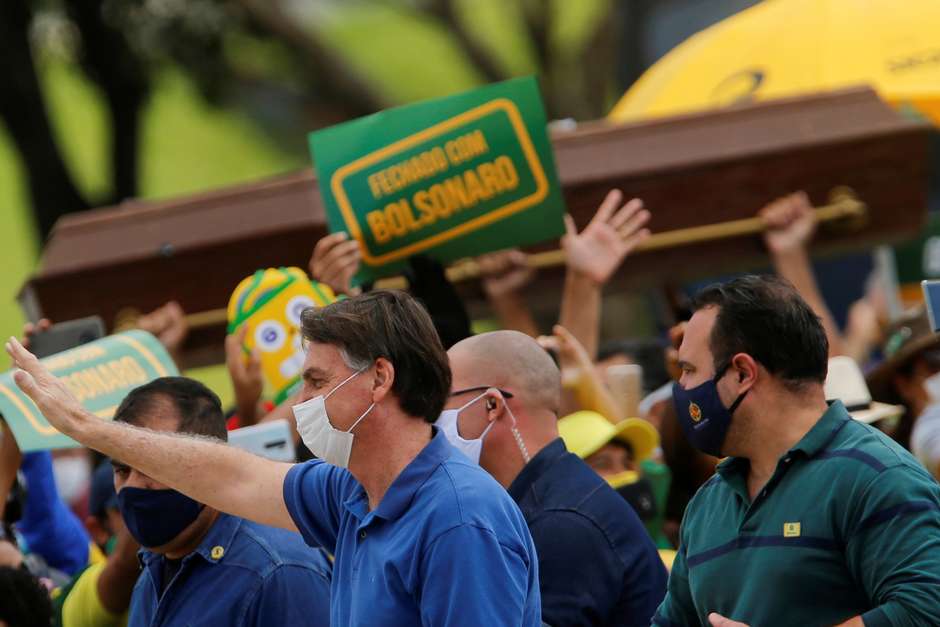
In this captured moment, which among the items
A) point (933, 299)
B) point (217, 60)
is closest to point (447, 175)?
point (933, 299)

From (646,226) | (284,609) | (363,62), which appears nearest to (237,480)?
(284,609)

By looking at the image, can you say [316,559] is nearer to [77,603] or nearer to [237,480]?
[237,480]

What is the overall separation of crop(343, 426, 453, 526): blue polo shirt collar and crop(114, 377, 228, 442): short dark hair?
0.93m

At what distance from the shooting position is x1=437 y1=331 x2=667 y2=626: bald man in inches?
151

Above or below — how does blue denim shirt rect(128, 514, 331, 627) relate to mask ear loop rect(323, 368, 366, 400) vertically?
below

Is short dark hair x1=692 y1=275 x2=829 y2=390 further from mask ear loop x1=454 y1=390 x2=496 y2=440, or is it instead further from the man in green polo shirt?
mask ear loop x1=454 y1=390 x2=496 y2=440

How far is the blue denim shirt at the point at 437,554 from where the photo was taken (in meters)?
3.00

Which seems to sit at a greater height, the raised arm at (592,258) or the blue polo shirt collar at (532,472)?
the blue polo shirt collar at (532,472)

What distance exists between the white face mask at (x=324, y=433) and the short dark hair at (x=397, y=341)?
0.06 m

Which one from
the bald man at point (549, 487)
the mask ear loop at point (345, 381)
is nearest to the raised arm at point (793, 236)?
the bald man at point (549, 487)

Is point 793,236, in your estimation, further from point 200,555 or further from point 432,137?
point 200,555

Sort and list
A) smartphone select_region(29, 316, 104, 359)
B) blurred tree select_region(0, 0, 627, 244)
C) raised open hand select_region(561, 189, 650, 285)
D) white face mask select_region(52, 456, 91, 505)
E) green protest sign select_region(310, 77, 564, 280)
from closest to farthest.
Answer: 1. smartphone select_region(29, 316, 104, 359)
2. green protest sign select_region(310, 77, 564, 280)
3. raised open hand select_region(561, 189, 650, 285)
4. white face mask select_region(52, 456, 91, 505)
5. blurred tree select_region(0, 0, 627, 244)

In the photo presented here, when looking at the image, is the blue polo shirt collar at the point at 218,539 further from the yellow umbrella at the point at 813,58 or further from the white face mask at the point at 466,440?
the yellow umbrella at the point at 813,58

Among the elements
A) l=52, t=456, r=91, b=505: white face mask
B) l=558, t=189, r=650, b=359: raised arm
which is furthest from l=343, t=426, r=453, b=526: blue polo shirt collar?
l=52, t=456, r=91, b=505: white face mask
